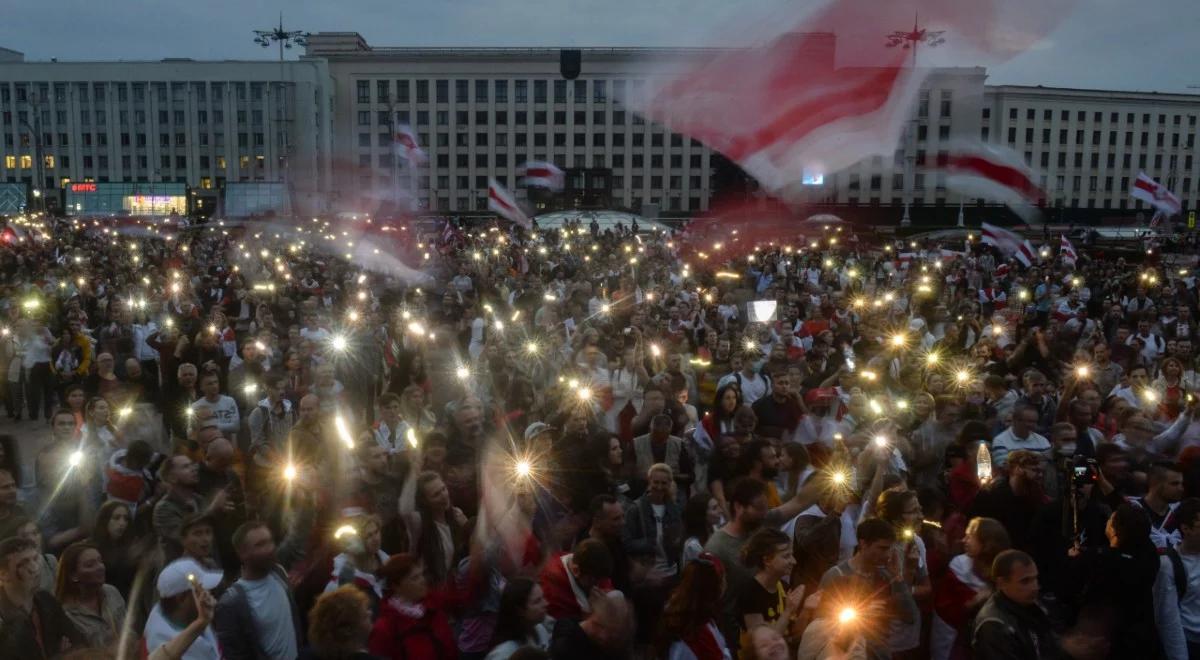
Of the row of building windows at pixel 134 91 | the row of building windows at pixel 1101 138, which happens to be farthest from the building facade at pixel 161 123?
the row of building windows at pixel 1101 138

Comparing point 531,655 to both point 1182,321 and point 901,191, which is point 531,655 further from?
point 901,191

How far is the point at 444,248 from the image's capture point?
28.9 m

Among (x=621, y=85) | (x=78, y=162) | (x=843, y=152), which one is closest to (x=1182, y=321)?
(x=843, y=152)

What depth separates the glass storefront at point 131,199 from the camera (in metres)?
58.9

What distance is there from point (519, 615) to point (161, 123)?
9769 cm

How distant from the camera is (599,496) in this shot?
15.9 ft

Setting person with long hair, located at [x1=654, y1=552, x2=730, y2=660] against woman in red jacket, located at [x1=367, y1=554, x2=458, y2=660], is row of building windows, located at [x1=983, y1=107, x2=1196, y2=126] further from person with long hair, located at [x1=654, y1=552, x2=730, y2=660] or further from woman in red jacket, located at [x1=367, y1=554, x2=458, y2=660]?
woman in red jacket, located at [x1=367, y1=554, x2=458, y2=660]

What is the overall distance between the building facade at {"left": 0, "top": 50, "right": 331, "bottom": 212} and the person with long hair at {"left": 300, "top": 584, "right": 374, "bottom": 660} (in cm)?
8872

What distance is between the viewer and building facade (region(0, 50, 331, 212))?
88375mm

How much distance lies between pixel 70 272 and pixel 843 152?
4949 cm

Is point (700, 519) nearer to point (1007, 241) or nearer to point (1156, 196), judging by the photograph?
point (1007, 241)

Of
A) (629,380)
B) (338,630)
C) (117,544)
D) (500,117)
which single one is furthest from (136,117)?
(338,630)

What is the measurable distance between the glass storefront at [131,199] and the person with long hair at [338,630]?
59.1 metres

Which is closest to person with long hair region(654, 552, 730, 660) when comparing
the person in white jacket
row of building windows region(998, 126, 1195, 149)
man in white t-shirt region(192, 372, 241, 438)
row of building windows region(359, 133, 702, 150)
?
the person in white jacket
